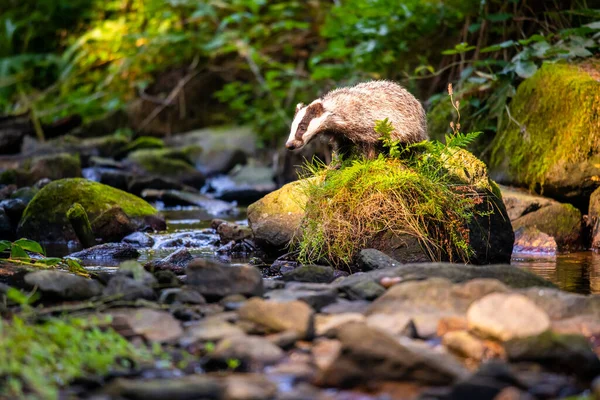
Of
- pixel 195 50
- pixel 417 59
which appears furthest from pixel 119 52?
pixel 417 59


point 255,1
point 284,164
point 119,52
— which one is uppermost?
point 255,1

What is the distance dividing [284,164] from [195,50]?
441cm

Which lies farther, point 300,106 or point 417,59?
point 417,59

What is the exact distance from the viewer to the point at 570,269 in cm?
641

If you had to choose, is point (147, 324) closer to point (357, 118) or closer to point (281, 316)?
point (281, 316)

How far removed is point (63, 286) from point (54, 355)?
3.25 feet

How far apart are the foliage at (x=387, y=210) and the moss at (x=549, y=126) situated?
2.43m

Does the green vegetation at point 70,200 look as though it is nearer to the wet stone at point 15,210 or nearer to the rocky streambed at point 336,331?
the wet stone at point 15,210

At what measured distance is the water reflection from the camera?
5570mm

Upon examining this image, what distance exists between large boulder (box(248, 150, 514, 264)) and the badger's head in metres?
0.40

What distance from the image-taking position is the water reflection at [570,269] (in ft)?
18.3

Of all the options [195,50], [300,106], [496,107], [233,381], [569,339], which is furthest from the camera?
[195,50]

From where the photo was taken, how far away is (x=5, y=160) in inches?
571

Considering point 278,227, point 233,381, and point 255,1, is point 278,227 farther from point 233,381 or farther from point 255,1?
point 255,1
